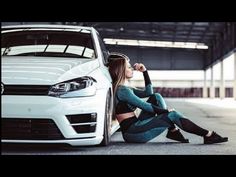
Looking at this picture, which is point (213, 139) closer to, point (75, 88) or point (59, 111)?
point (75, 88)

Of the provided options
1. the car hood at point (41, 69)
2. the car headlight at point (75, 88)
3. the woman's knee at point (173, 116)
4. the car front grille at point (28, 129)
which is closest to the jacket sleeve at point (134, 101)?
the woman's knee at point (173, 116)

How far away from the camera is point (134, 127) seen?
4.59 m

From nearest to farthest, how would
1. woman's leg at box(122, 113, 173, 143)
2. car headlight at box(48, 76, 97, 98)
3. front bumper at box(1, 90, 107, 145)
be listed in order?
front bumper at box(1, 90, 107, 145) < car headlight at box(48, 76, 97, 98) < woman's leg at box(122, 113, 173, 143)

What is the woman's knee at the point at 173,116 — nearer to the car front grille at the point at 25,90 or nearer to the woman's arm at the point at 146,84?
the woman's arm at the point at 146,84

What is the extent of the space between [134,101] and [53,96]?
989 mm

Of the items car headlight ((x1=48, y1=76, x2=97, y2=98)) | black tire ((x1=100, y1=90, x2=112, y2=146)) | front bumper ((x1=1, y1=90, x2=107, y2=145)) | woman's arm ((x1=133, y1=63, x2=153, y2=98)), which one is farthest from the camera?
woman's arm ((x1=133, y1=63, x2=153, y2=98))

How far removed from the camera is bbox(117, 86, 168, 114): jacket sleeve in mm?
4418

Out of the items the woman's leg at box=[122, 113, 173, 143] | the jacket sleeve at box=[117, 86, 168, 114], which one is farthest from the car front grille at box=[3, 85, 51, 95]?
the woman's leg at box=[122, 113, 173, 143]

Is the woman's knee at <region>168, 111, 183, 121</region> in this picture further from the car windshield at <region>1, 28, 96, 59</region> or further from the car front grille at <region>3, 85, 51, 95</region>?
the car front grille at <region>3, 85, 51, 95</region>

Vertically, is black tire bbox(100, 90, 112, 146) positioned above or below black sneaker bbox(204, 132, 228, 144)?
above

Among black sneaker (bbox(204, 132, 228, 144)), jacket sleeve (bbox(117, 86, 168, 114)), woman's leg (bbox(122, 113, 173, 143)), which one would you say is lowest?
black sneaker (bbox(204, 132, 228, 144))
